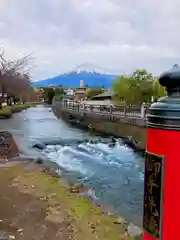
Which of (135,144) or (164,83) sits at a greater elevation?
(164,83)

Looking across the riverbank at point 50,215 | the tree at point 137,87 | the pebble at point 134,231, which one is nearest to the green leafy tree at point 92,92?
the tree at point 137,87

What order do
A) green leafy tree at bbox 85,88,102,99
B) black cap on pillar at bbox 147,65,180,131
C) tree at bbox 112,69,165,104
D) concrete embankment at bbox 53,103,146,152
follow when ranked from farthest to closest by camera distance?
green leafy tree at bbox 85,88,102,99 → tree at bbox 112,69,165,104 → concrete embankment at bbox 53,103,146,152 → black cap on pillar at bbox 147,65,180,131

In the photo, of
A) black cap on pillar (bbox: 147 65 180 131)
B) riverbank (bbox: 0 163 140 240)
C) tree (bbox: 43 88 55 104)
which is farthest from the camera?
tree (bbox: 43 88 55 104)

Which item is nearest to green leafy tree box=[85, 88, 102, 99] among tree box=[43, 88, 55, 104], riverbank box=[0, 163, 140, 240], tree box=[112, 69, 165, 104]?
tree box=[43, 88, 55, 104]

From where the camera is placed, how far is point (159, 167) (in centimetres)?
138

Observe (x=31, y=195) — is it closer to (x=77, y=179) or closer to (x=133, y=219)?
(x=133, y=219)

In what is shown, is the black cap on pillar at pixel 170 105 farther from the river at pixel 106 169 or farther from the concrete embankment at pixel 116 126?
the concrete embankment at pixel 116 126

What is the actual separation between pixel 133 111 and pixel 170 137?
1977cm

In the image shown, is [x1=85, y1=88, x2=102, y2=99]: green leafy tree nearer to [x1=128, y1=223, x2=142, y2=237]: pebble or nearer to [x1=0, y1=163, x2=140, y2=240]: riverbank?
[x1=0, y1=163, x2=140, y2=240]: riverbank

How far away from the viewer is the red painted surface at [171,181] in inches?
53.1

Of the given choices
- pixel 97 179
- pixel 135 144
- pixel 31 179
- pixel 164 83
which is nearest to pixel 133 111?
pixel 135 144

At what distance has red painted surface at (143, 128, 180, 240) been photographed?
135 cm

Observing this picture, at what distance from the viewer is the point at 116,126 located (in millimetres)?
21438

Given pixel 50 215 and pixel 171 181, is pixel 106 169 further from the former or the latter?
pixel 171 181
